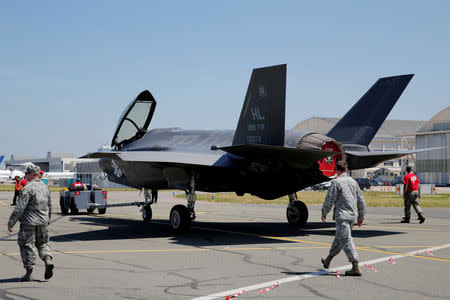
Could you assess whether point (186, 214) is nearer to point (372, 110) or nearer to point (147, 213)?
point (147, 213)

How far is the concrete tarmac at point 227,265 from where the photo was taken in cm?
739

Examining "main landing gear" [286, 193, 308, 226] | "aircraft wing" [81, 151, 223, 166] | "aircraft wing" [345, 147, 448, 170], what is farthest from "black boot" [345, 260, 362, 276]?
"main landing gear" [286, 193, 308, 226]

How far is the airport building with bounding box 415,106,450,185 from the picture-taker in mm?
82188

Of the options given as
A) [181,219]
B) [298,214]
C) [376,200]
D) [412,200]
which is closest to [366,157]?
[298,214]

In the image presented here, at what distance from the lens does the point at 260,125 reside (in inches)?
564

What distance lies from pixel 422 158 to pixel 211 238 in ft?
266

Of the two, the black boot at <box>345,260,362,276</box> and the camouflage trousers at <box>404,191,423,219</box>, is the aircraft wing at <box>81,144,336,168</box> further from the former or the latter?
the camouflage trousers at <box>404,191,423,219</box>

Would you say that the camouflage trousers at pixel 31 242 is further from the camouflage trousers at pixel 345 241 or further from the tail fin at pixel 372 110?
the tail fin at pixel 372 110

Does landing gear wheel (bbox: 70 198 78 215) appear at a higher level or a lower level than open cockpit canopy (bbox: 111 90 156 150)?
lower

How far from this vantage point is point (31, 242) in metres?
8.19

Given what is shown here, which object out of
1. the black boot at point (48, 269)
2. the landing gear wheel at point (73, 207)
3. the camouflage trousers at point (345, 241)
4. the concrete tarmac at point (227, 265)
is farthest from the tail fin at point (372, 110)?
the landing gear wheel at point (73, 207)

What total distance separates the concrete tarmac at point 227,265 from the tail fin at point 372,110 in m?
3.05

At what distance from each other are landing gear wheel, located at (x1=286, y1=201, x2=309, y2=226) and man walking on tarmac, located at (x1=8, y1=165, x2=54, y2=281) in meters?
10.7

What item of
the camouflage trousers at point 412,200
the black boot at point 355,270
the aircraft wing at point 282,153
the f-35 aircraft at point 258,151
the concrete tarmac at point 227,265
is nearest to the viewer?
the concrete tarmac at point 227,265
